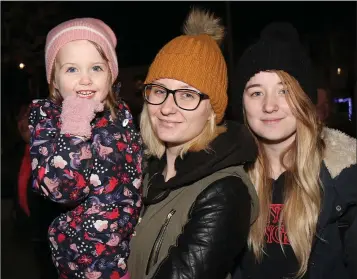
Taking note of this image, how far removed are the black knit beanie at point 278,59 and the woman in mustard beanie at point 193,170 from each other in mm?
253

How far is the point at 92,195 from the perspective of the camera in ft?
6.61

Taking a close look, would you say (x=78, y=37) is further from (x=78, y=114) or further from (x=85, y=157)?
(x=85, y=157)

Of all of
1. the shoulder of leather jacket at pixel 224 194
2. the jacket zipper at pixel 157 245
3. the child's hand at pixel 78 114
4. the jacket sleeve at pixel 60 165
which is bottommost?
the jacket zipper at pixel 157 245

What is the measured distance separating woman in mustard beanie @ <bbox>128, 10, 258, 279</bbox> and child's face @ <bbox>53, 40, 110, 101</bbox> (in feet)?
0.73

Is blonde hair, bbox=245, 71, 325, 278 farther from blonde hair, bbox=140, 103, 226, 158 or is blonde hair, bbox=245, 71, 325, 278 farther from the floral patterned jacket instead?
the floral patterned jacket

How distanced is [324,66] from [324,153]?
439 centimetres

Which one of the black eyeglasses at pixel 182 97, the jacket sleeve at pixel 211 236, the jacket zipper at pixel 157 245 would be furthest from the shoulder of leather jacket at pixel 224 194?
the black eyeglasses at pixel 182 97

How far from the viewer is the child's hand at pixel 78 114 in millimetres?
1921

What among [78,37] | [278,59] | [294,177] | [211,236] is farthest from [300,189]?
[78,37]

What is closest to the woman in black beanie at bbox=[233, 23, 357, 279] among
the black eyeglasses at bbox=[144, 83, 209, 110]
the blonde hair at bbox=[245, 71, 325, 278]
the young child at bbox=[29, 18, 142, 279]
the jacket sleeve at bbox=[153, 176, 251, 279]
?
the blonde hair at bbox=[245, 71, 325, 278]

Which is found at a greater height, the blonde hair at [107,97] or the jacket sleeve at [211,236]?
the blonde hair at [107,97]

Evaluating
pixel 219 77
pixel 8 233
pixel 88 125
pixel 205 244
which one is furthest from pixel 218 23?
pixel 8 233

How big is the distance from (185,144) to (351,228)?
0.89 meters

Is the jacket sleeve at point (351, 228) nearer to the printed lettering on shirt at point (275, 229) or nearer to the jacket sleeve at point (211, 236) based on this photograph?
the printed lettering on shirt at point (275, 229)
